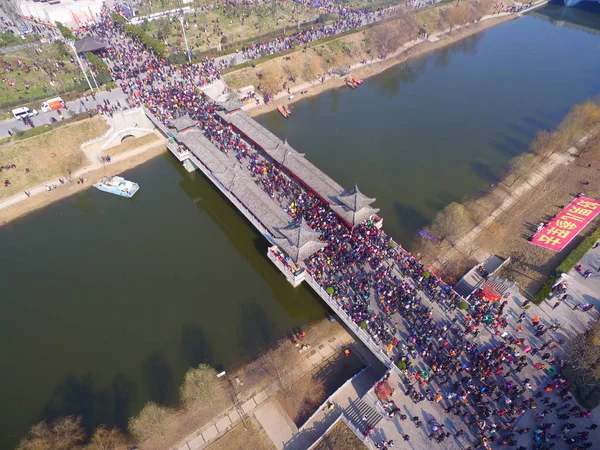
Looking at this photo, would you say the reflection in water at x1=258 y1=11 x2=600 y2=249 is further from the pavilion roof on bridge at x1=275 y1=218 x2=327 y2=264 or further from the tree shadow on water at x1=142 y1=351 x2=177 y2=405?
the tree shadow on water at x1=142 y1=351 x2=177 y2=405

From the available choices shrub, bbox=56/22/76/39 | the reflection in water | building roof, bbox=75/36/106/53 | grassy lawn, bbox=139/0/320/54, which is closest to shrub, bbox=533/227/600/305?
the reflection in water

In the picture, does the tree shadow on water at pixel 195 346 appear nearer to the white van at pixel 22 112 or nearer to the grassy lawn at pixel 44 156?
the grassy lawn at pixel 44 156

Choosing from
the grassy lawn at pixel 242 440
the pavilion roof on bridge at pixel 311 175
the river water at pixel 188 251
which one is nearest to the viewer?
the grassy lawn at pixel 242 440

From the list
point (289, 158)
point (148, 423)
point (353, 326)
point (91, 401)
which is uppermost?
point (289, 158)

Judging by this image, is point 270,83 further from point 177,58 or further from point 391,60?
point 391,60

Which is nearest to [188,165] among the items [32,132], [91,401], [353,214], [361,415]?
[32,132]

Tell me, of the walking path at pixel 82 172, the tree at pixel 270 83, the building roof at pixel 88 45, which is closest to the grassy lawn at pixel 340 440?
the walking path at pixel 82 172

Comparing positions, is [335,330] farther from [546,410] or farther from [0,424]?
[0,424]
